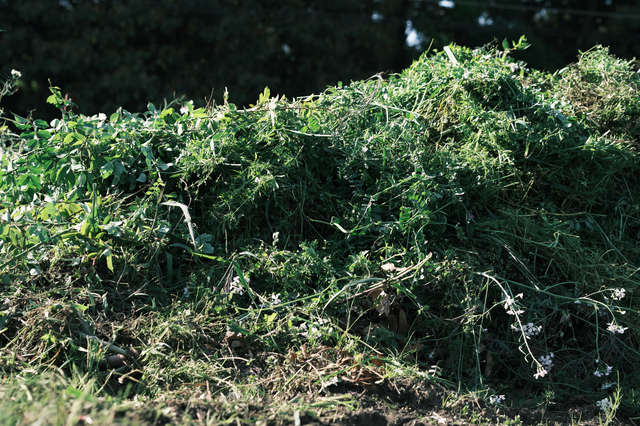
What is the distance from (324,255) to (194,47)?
9.83 m

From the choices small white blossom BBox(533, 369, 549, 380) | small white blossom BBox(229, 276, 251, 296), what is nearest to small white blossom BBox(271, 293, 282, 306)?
small white blossom BBox(229, 276, 251, 296)

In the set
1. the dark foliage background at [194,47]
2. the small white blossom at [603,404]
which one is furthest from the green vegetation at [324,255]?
the dark foliage background at [194,47]

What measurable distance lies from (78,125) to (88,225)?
0.60 meters

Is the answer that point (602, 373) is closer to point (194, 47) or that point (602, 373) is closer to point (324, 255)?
point (324, 255)

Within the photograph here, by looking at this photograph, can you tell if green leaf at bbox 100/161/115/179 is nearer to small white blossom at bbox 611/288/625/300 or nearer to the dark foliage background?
small white blossom at bbox 611/288/625/300

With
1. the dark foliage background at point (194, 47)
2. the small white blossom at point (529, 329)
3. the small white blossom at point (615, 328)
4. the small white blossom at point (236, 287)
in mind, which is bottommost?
the small white blossom at point (529, 329)

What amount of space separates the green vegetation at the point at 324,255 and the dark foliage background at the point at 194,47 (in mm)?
7515

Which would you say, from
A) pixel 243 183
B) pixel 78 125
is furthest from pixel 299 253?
pixel 78 125

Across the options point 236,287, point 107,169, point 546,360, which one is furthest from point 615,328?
point 107,169

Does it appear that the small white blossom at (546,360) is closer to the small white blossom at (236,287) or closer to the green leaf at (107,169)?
the small white blossom at (236,287)

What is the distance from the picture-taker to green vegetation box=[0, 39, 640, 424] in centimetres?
219

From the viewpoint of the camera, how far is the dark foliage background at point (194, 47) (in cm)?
1019

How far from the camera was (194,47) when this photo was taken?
11.4m

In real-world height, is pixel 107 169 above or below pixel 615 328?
above
